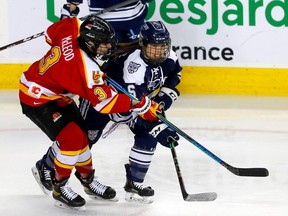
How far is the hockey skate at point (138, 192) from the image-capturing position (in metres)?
4.20

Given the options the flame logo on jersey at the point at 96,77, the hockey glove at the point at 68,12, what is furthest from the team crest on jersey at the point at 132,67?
the hockey glove at the point at 68,12

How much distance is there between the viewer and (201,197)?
3975 millimetres

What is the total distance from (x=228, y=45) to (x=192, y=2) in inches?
14.4

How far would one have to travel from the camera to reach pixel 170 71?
423 cm

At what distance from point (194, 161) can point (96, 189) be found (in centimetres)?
85

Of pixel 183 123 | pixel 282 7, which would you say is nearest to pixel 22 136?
pixel 183 123

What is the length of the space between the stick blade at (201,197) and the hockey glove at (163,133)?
243mm

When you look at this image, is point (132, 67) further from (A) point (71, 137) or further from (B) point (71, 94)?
(A) point (71, 137)

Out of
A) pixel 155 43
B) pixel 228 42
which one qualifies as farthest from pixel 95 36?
pixel 228 42

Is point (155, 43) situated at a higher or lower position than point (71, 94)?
higher

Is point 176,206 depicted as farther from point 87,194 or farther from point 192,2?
point 192,2

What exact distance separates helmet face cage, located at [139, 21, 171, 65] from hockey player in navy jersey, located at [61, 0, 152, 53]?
1272 mm

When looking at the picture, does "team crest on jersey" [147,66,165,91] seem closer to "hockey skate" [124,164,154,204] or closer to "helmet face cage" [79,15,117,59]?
"helmet face cage" [79,15,117,59]

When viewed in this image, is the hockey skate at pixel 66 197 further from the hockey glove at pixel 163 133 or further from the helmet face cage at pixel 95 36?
the helmet face cage at pixel 95 36
